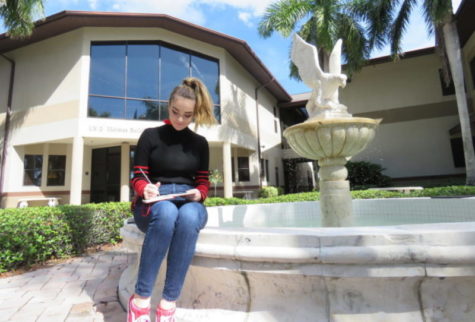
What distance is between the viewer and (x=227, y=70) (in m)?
14.0

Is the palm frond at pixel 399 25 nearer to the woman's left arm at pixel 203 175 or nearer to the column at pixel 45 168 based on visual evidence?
the woman's left arm at pixel 203 175

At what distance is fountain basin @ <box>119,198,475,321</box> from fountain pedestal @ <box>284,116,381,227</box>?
1906 mm

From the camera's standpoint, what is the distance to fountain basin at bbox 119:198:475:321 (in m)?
1.30

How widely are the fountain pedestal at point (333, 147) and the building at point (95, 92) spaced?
899cm

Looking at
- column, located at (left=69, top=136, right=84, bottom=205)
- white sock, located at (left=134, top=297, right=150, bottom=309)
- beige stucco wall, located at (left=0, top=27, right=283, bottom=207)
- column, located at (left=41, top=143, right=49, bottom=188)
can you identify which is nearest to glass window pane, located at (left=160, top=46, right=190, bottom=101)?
beige stucco wall, located at (left=0, top=27, right=283, bottom=207)

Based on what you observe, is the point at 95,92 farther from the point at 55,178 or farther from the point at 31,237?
the point at 31,237

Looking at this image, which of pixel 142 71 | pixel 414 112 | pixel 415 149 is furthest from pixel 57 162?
pixel 414 112

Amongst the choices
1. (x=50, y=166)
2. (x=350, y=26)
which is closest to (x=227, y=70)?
(x=350, y=26)

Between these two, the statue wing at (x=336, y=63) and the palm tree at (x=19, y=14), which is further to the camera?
the palm tree at (x=19, y=14)

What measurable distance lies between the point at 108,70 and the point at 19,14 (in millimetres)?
3198

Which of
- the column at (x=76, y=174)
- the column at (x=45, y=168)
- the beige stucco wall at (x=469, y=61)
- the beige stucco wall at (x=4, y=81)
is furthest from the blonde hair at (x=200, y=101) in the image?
the beige stucco wall at (x=469, y=61)

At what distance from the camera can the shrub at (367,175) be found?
14445 mm

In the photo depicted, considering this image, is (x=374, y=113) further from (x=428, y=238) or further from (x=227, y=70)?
(x=428, y=238)

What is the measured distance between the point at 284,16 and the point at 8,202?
49.3 ft
